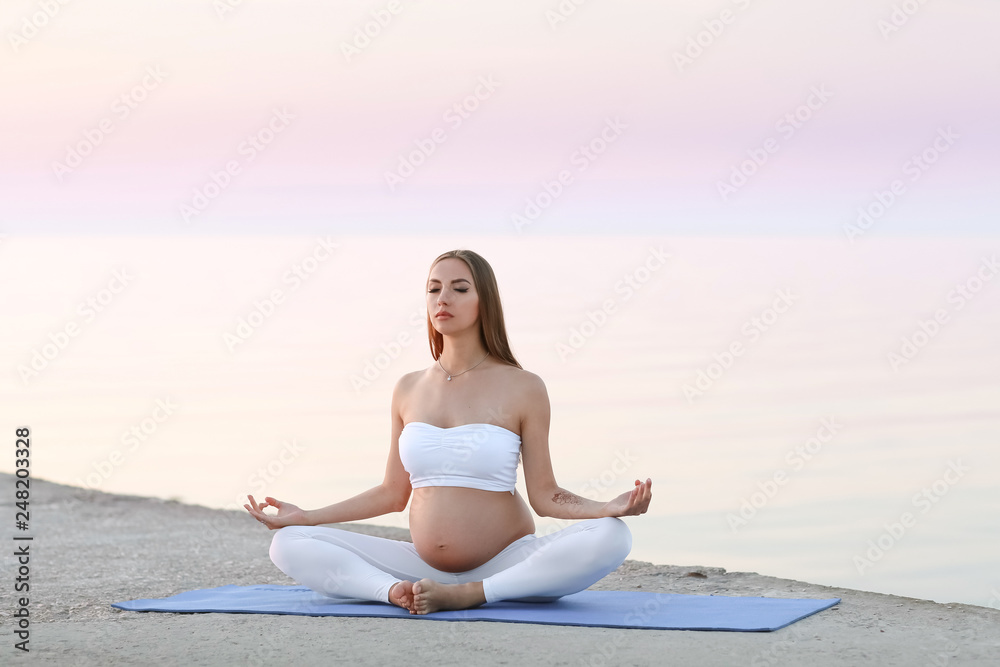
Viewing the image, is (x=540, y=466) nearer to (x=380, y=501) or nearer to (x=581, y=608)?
(x=581, y=608)

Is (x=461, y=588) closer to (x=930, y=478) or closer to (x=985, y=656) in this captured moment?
(x=985, y=656)

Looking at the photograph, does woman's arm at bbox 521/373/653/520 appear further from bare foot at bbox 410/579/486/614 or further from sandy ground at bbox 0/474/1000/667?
sandy ground at bbox 0/474/1000/667

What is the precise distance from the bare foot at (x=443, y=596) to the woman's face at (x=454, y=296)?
1125mm

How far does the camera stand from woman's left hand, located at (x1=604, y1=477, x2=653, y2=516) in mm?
4699

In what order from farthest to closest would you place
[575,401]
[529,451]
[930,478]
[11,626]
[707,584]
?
[575,401] → [930,478] → [707,584] → [529,451] → [11,626]

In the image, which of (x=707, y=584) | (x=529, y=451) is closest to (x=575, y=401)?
(x=707, y=584)

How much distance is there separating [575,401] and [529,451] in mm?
7250

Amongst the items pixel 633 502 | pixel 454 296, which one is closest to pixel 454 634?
pixel 633 502

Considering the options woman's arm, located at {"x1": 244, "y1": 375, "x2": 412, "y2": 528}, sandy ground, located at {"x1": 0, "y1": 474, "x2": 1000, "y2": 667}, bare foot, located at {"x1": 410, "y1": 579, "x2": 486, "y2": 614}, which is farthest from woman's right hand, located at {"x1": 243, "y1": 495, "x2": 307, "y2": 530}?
bare foot, located at {"x1": 410, "y1": 579, "x2": 486, "y2": 614}

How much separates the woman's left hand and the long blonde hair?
899mm

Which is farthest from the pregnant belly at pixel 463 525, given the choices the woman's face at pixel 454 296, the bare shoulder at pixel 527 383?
the woman's face at pixel 454 296

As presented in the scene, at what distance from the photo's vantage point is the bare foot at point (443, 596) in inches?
194

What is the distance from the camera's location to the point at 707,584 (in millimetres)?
6121

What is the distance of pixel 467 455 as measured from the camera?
17.2ft
